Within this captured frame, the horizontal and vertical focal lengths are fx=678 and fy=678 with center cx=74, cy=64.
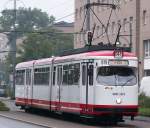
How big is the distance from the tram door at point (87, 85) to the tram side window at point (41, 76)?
21.5 ft

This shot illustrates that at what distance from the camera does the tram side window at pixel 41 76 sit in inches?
1411

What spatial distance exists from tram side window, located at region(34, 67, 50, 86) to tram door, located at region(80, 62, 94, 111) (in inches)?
258

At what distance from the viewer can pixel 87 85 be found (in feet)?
94.6

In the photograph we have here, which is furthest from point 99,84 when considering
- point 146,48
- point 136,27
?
point 136,27

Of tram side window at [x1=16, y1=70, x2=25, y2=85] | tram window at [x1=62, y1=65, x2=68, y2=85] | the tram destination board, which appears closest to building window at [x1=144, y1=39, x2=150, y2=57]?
tram side window at [x1=16, y1=70, x2=25, y2=85]

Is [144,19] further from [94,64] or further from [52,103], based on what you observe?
[94,64]

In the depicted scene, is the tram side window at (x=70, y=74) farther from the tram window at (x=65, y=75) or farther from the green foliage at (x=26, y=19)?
the green foliage at (x=26, y=19)

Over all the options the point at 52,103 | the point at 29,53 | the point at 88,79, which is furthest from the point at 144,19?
the point at 88,79

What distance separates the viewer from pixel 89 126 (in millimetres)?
27875

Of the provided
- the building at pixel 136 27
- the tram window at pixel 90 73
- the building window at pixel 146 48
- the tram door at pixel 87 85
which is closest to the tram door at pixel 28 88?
the tram door at pixel 87 85

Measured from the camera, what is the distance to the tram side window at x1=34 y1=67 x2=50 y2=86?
35844mm

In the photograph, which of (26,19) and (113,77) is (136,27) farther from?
(26,19)

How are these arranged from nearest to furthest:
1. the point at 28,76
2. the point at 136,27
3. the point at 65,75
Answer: the point at 65,75, the point at 28,76, the point at 136,27

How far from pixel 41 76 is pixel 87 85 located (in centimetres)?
875
